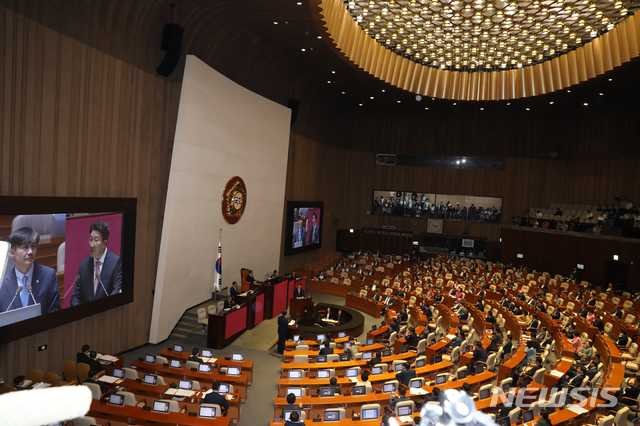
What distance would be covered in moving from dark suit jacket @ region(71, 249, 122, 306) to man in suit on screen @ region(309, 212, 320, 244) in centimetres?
1346

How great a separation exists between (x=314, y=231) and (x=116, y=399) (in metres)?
17.3

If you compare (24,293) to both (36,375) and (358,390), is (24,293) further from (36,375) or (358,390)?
(358,390)

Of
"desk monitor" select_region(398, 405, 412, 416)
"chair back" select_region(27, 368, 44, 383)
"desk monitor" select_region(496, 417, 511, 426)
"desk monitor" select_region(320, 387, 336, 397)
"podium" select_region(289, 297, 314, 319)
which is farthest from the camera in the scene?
"podium" select_region(289, 297, 314, 319)

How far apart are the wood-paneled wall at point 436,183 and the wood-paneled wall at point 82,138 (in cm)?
961

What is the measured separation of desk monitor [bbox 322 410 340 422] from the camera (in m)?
7.50

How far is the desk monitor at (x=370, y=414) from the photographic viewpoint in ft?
24.8

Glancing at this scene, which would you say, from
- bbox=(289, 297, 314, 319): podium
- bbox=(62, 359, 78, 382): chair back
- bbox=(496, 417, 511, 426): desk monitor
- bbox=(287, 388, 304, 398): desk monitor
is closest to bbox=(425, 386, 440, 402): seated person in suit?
bbox=(496, 417, 511, 426): desk monitor

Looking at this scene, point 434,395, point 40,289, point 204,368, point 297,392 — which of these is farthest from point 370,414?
point 40,289

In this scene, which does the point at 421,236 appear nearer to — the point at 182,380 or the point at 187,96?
the point at 187,96

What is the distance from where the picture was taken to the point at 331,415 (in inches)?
297

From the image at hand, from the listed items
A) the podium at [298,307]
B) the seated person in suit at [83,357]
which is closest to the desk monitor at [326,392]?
the seated person in suit at [83,357]

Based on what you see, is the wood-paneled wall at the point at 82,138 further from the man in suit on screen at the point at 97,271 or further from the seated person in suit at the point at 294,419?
the seated person in suit at the point at 294,419

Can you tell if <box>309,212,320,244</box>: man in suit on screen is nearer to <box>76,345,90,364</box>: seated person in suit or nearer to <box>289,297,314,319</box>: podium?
<box>289,297,314,319</box>: podium

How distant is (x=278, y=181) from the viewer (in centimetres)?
1981
